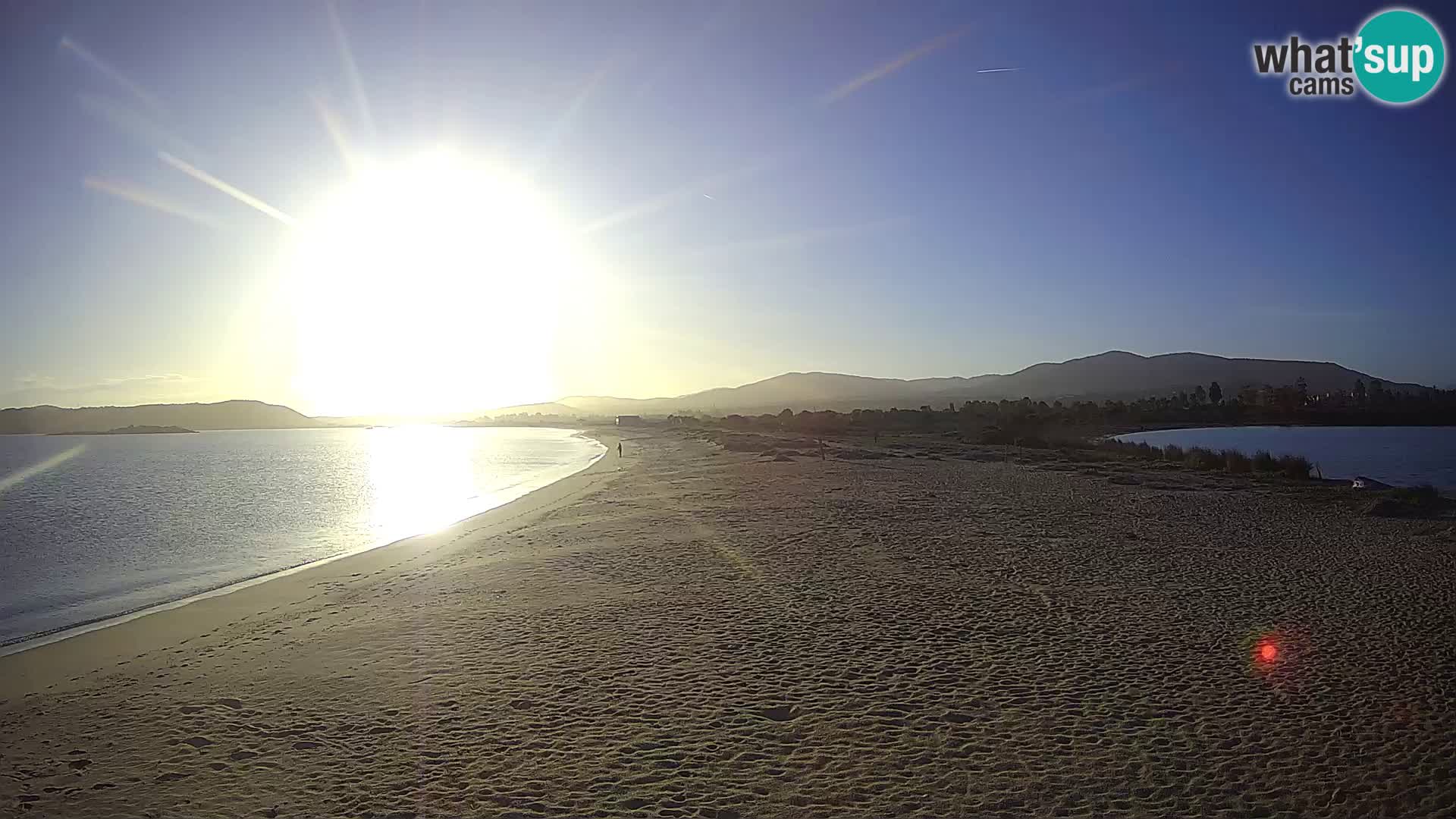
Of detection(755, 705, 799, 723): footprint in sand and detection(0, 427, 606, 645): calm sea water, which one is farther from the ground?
detection(755, 705, 799, 723): footprint in sand

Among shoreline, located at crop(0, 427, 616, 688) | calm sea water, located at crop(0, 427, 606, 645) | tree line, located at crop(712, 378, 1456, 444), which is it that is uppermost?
tree line, located at crop(712, 378, 1456, 444)

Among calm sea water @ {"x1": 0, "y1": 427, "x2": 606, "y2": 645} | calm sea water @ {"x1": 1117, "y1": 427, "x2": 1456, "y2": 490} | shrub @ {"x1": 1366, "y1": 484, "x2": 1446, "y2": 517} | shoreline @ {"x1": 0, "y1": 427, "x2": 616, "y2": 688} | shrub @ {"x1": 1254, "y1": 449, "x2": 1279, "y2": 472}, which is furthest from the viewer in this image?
calm sea water @ {"x1": 1117, "y1": 427, "x2": 1456, "y2": 490}

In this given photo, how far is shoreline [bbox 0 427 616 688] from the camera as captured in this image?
427 inches

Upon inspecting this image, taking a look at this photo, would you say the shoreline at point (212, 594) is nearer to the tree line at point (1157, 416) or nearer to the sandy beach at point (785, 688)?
the sandy beach at point (785, 688)

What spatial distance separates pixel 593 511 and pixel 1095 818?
57.2 feet

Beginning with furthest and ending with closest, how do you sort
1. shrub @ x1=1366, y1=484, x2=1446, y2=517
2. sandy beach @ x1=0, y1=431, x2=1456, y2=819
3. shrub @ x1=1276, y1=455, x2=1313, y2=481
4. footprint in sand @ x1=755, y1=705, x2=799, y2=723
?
shrub @ x1=1276, y1=455, x2=1313, y2=481, shrub @ x1=1366, y1=484, x2=1446, y2=517, footprint in sand @ x1=755, y1=705, x2=799, y2=723, sandy beach @ x1=0, y1=431, x2=1456, y2=819

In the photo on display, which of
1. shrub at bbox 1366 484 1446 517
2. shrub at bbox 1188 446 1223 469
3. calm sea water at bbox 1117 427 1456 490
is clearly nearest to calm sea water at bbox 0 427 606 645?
shrub at bbox 1366 484 1446 517

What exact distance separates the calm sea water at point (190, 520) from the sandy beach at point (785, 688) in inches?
116

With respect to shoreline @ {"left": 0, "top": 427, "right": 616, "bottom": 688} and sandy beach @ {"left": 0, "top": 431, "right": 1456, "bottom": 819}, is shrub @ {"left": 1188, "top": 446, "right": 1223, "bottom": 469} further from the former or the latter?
shoreline @ {"left": 0, "top": 427, "right": 616, "bottom": 688}

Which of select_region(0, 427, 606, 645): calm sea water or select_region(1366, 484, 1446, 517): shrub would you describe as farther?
select_region(1366, 484, 1446, 517): shrub

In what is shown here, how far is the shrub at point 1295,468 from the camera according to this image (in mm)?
28250

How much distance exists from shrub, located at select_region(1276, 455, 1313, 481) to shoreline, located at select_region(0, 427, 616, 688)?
86.5 ft

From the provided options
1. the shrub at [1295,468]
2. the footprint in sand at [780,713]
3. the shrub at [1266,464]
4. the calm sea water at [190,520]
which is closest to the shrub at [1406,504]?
the shrub at [1295,468]

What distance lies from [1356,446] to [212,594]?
58.9m
